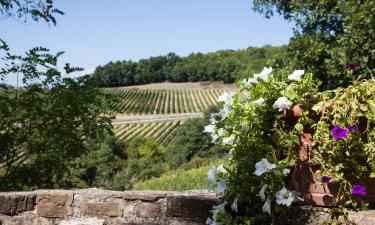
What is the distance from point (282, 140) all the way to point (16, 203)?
152cm

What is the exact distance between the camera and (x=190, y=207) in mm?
1863

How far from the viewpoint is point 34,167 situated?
5.23 m

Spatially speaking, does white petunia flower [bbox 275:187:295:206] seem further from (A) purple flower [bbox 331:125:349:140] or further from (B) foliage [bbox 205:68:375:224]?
(A) purple flower [bbox 331:125:349:140]

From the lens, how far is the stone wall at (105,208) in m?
1.87

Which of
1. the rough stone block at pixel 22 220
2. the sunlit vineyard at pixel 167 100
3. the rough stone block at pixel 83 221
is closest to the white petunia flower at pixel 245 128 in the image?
the rough stone block at pixel 83 221

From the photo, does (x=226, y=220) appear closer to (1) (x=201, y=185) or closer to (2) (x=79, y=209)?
A: (2) (x=79, y=209)

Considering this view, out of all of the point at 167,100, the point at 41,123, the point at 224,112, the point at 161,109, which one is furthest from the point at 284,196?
the point at 167,100

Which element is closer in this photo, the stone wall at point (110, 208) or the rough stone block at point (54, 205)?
the stone wall at point (110, 208)

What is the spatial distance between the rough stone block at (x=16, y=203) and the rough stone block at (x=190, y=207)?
2.69 ft

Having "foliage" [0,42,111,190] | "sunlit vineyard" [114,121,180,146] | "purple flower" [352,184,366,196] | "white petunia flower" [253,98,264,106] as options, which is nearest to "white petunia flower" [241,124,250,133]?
"white petunia flower" [253,98,264,106]

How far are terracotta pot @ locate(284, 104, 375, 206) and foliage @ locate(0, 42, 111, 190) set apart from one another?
4.16 meters

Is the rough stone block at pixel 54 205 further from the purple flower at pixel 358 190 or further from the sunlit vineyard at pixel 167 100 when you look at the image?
the sunlit vineyard at pixel 167 100

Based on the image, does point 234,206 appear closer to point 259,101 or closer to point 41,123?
point 259,101

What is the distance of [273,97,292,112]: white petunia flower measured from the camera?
5.14 feet
